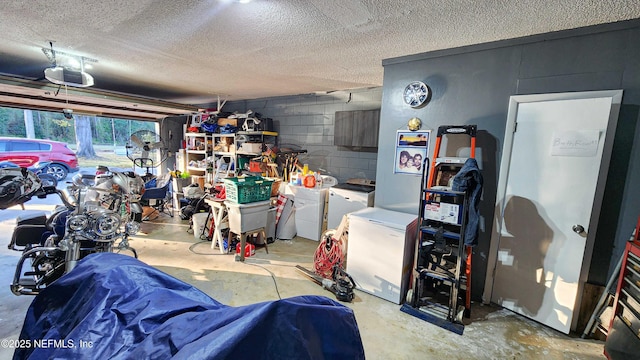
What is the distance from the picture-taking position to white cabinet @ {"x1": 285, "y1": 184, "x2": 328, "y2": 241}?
4066 mm

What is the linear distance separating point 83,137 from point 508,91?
39.0 ft

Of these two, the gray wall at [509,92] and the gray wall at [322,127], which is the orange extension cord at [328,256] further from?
the gray wall at [322,127]

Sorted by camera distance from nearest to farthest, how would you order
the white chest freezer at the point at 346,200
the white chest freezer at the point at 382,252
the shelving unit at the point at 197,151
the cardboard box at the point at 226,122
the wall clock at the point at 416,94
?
the white chest freezer at the point at 382,252, the wall clock at the point at 416,94, the white chest freezer at the point at 346,200, the cardboard box at the point at 226,122, the shelving unit at the point at 197,151

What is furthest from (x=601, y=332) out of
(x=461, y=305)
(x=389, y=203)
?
(x=389, y=203)

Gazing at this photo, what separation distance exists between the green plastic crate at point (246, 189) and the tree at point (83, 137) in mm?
8785

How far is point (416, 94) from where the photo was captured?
110 inches

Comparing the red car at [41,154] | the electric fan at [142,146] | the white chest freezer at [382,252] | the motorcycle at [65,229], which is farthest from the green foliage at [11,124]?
the white chest freezer at [382,252]

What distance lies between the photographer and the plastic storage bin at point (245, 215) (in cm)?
331

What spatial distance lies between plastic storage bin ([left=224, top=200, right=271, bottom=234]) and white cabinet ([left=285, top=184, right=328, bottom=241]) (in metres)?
0.75

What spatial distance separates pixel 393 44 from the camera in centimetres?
248

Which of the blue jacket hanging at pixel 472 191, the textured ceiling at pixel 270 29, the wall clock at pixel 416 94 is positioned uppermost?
the textured ceiling at pixel 270 29

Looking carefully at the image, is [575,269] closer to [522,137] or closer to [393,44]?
[522,137]

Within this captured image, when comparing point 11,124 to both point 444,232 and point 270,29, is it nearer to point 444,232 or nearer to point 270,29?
point 270,29

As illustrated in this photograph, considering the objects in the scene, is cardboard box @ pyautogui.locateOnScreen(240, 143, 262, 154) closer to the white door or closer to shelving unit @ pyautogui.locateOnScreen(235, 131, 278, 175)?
shelving unit @ pyautogui.locateOnScreen(235, 131, 278, 175)
